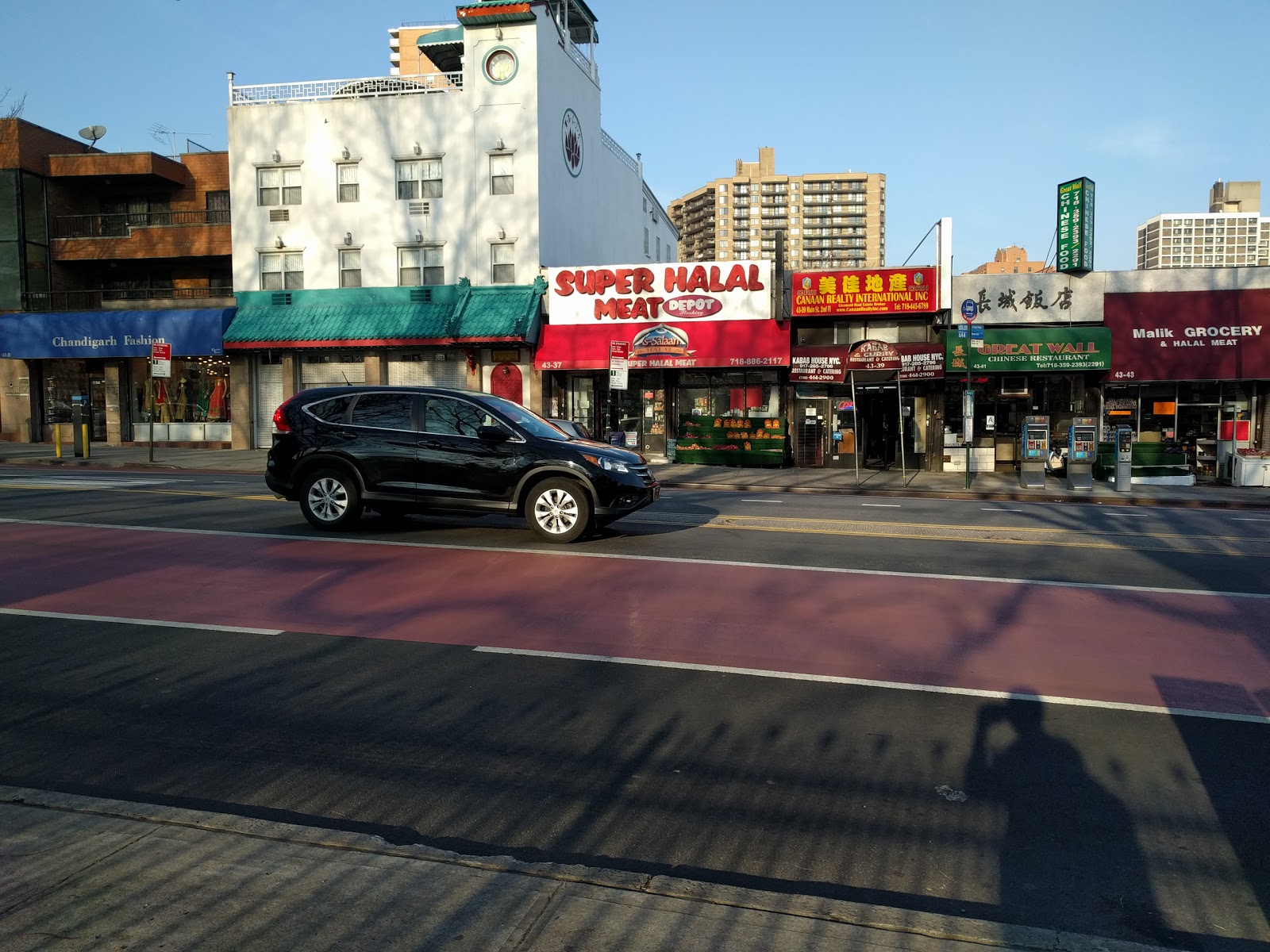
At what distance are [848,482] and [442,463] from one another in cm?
1368

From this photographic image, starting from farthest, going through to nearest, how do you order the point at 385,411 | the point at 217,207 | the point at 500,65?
1. the point at 217,207
2. the point at 500,65
3. the point at 385,411

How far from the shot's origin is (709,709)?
5.43 metres

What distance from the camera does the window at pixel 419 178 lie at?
31000 mm

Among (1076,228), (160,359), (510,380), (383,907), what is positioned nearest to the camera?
(383,907)

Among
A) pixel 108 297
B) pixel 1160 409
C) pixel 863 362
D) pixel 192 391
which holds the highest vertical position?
pixel 108 297

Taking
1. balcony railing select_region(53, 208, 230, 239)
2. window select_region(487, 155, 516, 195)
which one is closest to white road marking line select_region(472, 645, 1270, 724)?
window select_region(487, 155, 516, 195)

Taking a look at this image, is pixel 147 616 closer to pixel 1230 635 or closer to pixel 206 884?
pixel 206 884

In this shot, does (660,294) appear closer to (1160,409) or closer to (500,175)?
(500,175)

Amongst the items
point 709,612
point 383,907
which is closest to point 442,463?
point 709,612

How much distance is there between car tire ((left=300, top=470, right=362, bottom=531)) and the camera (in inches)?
445

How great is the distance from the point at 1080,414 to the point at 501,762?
2561 cm

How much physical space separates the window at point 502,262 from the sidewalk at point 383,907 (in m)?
28.1

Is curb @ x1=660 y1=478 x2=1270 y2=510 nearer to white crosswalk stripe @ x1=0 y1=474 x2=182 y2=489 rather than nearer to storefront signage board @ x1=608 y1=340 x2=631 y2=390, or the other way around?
storefront signage board @ x1=608 y1=340 x2=631 y2=390

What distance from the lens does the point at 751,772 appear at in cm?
454
